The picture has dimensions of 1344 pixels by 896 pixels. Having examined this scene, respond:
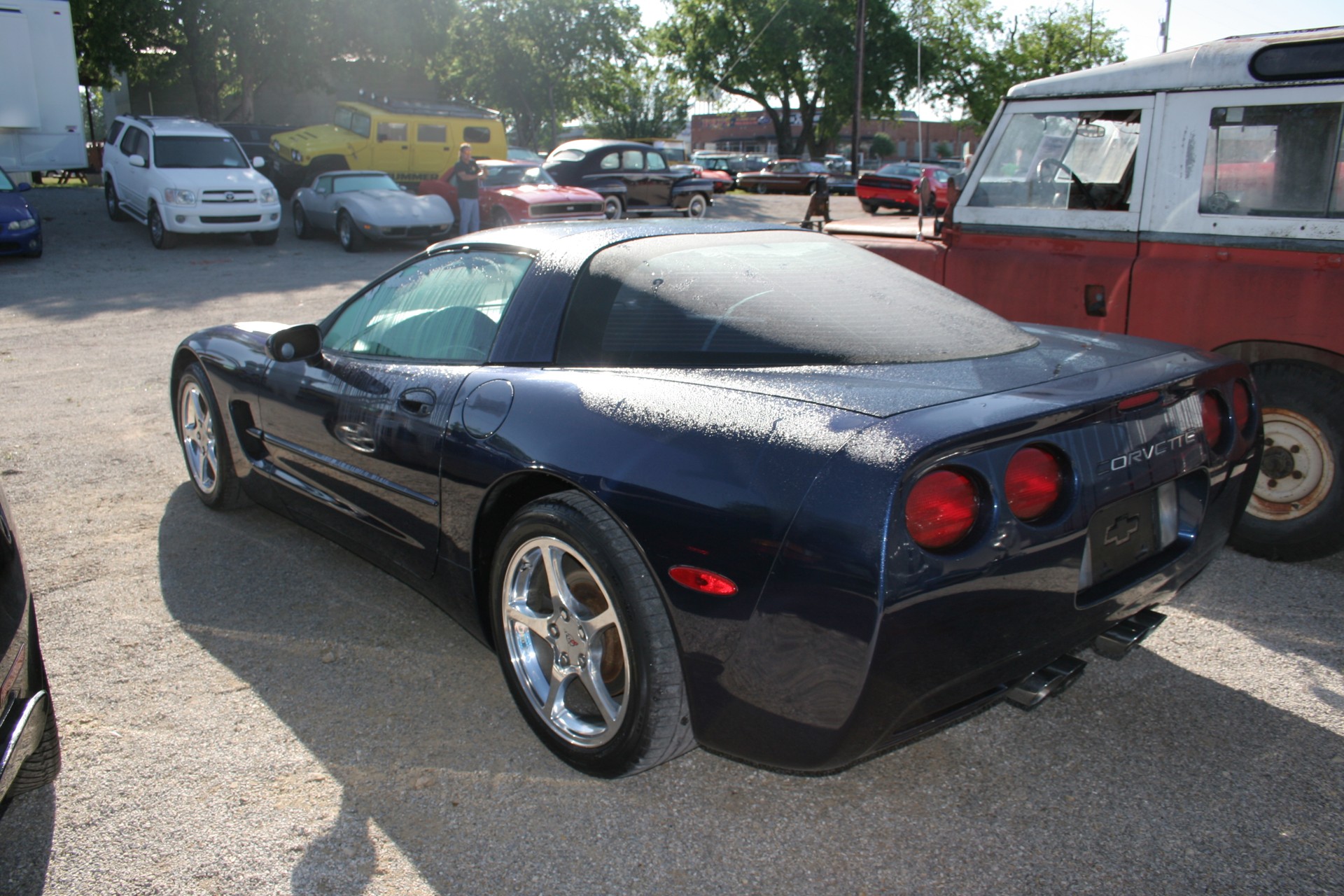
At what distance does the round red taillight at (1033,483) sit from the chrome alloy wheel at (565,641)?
93cm

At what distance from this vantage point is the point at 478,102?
146 ft

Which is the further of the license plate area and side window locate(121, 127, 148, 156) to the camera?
side window locate(121, 127, 148, 156)

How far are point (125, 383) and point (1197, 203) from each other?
6878 mm

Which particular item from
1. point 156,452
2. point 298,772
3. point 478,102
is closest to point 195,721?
point 298,772

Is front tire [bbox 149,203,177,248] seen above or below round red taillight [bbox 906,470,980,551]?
above

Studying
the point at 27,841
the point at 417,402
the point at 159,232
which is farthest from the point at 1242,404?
the point at 159,232

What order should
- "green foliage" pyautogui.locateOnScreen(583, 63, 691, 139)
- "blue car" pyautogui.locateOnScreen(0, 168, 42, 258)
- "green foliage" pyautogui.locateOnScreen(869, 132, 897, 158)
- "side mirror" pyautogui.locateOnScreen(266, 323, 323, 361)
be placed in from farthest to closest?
"green foliage" pyautogui.locateOnScreen(869, 132, 897, 158)
"green foliage" pyautogui.locateOnScreen(583, 63, 691, 139)
"blue car" pyautogui.locateOnScreen(0, 168, 42, 258)
"side mirror" pyautogui.locateOnScreen(266, 323, 323, 361)

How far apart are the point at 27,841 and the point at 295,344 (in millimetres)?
1766

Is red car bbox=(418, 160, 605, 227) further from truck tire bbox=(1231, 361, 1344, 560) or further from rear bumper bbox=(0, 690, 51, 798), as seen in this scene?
rear bumper bbox=(0, 690, 51, 798)

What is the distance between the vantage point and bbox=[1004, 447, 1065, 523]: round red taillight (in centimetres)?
213

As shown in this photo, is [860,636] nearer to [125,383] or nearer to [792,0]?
[125,383]

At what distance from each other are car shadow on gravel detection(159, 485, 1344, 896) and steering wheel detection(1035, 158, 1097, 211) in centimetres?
233

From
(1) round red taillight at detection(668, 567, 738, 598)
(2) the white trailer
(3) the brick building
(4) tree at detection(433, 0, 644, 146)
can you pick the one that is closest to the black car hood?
(1) round red taillight at detection(668, 567, 738, 598)

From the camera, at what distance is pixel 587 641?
8.18ft
